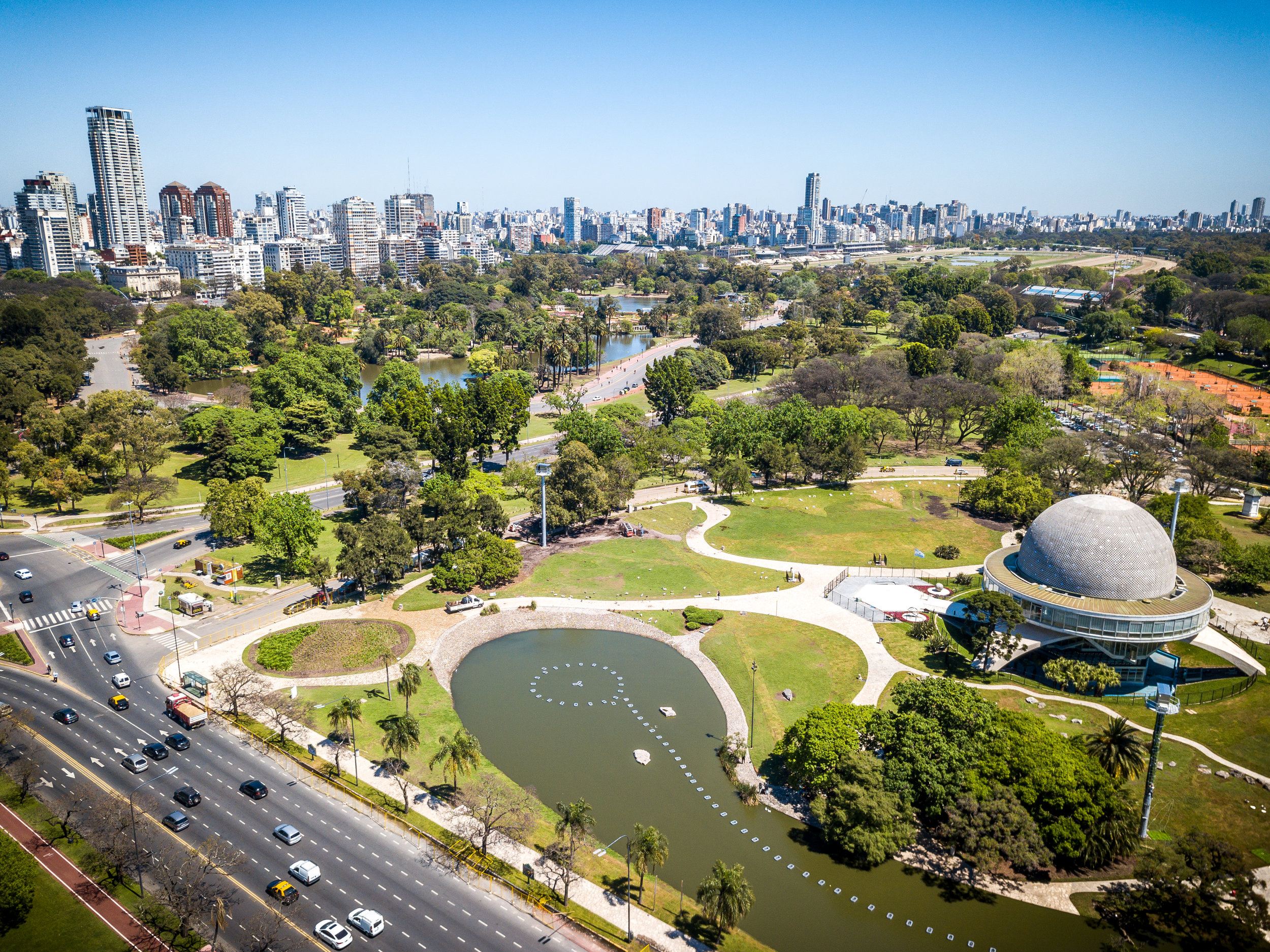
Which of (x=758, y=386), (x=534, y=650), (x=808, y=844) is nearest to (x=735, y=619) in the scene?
(x=534, y=650)

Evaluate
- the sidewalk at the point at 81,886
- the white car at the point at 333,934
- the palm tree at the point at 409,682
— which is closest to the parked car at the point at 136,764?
the sidewalk at the point at 81,886

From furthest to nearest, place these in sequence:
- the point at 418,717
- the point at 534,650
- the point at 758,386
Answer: the point at 758,386, the point at 534,650, the point at 418,717

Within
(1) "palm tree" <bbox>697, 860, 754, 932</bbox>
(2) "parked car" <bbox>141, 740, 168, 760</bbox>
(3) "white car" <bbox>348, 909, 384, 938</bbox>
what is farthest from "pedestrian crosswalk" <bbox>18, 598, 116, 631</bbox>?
(1) "palm tree" <bbox>697, 860, 754, 932</bbox>

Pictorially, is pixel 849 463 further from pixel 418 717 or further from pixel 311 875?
pixel 311 875

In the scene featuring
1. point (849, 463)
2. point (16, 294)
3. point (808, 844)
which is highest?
point (16, 294)

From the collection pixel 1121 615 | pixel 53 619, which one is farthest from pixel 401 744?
pixel 1121 615

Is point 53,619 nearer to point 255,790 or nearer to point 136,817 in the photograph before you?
point 136,817

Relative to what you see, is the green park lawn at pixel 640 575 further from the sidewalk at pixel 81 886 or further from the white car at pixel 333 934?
the sidewalk at pixel 81 886
